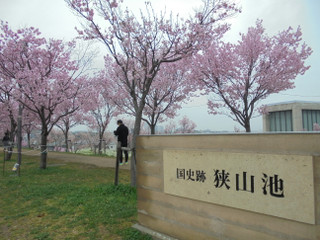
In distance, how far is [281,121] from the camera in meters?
26.4

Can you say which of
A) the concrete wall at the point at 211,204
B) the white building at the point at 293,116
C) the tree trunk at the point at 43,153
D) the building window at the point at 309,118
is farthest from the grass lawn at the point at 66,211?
the building window at the point at 309,118

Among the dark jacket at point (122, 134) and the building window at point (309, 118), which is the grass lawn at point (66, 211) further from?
the building window at point (309, 118)

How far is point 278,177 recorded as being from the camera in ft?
8.05

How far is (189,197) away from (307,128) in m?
26.9

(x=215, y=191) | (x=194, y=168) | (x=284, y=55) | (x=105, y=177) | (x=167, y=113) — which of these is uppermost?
(x=284, y=55)

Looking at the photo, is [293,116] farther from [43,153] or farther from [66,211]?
[66,211]

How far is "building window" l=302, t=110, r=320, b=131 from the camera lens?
25.2 metres

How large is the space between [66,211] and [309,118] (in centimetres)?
2757

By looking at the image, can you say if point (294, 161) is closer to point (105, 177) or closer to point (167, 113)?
point (105, 177)

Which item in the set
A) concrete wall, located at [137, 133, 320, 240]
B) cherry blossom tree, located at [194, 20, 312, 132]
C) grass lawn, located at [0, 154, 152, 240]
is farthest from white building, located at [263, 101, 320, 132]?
concrete wall, located at [137, 133, 320, 240]

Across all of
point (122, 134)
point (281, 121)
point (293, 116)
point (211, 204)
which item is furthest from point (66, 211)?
point (281, 121)

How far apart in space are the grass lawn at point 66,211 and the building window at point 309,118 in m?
24.9

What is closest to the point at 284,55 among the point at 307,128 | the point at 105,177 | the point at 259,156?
the point at 105,177

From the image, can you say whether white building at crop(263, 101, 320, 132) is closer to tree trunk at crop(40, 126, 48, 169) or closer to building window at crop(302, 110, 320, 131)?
building window at crop(302, 110, 320, 131)
